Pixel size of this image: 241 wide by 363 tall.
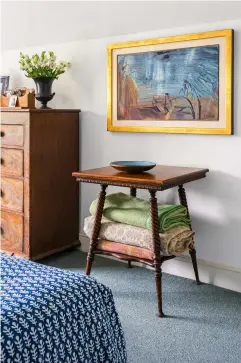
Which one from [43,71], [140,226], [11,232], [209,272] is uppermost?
[43,71]

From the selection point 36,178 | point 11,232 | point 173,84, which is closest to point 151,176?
point 173,84

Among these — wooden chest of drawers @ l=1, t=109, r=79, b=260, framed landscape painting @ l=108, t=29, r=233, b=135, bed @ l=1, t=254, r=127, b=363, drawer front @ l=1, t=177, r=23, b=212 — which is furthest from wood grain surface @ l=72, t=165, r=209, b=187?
bed @ l=1, t=254, r=127, b=363

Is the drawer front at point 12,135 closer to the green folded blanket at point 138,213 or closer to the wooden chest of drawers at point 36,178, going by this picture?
the wooden chest of drawers at point 36,178

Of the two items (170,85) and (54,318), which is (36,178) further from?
(54,318)

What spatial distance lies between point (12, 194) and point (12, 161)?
240 millimetres

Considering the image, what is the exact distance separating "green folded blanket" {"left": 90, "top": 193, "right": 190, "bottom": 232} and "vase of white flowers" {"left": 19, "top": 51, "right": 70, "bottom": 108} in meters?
1.05

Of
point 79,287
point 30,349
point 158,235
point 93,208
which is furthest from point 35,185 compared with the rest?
point 30,349

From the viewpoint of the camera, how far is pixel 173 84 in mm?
3074

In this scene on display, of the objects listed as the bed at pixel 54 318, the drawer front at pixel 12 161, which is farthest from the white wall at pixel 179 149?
the bed at pixel 54 318

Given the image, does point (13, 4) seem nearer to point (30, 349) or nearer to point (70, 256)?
point (70, 256)

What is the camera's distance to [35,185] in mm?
3340

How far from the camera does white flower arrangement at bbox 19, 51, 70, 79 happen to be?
11.6 ft

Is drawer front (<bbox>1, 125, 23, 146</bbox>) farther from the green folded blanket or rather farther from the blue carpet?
the blue carpet

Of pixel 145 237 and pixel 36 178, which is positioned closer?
pixel 145 237
